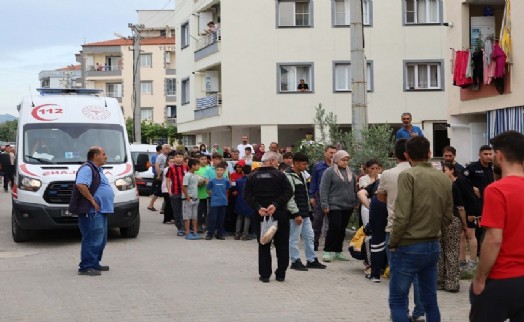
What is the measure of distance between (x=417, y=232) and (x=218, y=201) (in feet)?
33.1

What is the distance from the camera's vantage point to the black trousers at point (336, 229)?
1412 centimetres

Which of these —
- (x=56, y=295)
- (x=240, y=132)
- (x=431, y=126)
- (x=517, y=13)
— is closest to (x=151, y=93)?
(x=240, y=132)

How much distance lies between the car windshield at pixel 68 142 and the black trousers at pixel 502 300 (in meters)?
12.3

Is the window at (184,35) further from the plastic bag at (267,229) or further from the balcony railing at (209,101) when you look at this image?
the plastic bag at (267,229)

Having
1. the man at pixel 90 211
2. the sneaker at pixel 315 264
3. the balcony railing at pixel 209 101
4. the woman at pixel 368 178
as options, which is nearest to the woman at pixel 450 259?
the woman at pixel 368 178

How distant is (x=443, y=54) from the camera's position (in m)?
37.8

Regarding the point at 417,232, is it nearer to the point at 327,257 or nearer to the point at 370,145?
the point at 327,257

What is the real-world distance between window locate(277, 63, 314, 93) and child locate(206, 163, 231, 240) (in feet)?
66.9

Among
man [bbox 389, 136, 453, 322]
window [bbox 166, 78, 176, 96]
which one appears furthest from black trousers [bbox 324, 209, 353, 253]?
window [bbox 166, 78, 176, 96]

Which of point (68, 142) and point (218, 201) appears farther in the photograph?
point (218, 201)

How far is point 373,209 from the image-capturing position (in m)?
11.5

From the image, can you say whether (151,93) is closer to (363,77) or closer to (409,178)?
(363,77)

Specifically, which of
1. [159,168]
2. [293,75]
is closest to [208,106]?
[293,75]

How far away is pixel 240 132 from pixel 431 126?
9.08 m
